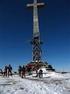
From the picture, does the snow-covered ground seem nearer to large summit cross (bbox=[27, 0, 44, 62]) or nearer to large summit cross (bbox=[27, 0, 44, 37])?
large summit cross (bbox=[27, 0, 44, 62])

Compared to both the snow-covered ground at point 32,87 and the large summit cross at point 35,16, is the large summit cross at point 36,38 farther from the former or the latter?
the snow-covered ground at point 32,87

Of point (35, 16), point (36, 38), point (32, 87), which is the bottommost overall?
point (32, 87)

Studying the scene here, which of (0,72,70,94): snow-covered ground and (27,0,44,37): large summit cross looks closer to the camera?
(0,72,70,94): snow-covered ground

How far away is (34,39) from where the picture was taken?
95.4 m

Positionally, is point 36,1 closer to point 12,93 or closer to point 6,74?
point 6,74

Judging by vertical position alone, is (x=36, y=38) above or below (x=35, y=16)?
below

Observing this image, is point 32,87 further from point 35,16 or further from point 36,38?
point 35,16

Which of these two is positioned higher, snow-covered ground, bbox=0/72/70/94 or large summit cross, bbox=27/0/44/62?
large summit cross, bbox=27/0/44/62

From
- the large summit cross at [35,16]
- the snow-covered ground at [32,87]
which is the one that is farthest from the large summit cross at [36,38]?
the snow-covered ground at [32,87]

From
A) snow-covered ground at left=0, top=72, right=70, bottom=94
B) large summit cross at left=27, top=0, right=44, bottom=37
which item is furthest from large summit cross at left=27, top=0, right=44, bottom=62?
snow-covered ground at left=0, top=72, right=70, bottom=94

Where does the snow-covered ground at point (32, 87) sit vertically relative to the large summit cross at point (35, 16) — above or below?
below

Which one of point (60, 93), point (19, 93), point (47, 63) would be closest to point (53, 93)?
point (60, 93)

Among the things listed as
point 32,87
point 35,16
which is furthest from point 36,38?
point 32,87

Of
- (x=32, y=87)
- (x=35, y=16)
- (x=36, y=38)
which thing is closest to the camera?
(x=32, y=87)
